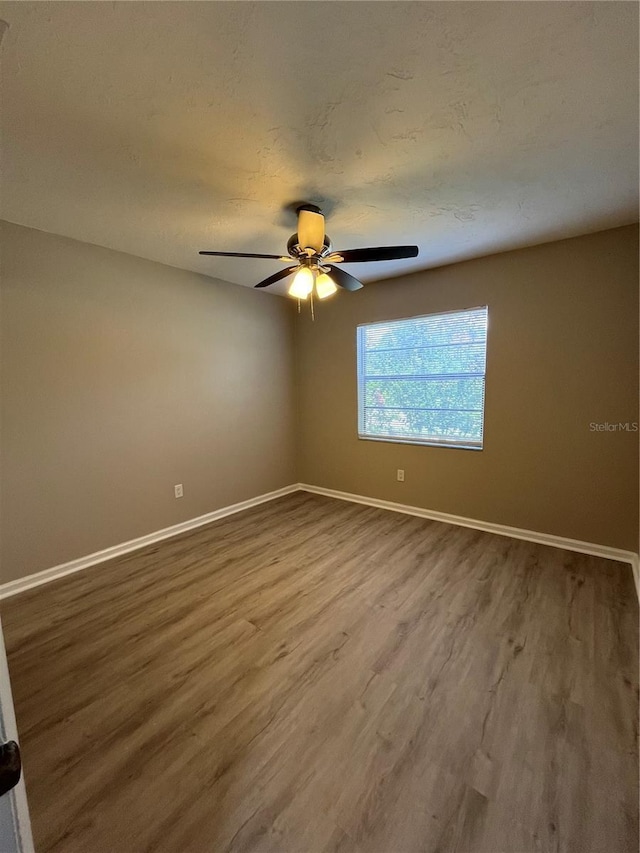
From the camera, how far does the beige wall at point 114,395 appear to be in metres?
2.38

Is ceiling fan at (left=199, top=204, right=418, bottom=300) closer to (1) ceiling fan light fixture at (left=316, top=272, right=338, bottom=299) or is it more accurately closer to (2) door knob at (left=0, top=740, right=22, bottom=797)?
(1) ceiling fan light fixture at (left=316, top=272, right=338, bottom=299)

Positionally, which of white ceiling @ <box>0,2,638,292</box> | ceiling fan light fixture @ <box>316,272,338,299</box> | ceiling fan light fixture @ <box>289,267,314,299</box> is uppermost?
white ceiling @ <box>0,2,638,292</box>

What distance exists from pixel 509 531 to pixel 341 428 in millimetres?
1959

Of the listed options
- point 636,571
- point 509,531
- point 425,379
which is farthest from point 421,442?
point 636,571

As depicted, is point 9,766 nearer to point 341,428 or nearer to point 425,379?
point 425,379

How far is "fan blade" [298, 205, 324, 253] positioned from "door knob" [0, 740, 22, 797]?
222 cm

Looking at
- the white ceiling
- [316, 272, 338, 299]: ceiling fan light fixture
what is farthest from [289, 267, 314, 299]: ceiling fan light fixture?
the white ceiling

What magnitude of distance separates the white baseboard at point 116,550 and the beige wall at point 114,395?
5cm

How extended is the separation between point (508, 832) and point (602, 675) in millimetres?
936

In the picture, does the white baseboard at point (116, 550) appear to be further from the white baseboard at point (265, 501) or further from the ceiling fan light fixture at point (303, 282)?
the ceiling fan light fixture at point (303, 282)

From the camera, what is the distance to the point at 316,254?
7.07ft

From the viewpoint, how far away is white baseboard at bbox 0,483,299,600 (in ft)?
7.87

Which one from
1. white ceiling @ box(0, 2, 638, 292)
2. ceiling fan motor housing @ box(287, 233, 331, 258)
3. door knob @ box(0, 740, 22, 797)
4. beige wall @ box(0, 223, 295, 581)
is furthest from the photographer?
beige wall @ box(0, 223, 295, 581)

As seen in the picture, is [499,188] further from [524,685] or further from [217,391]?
[217,391]
